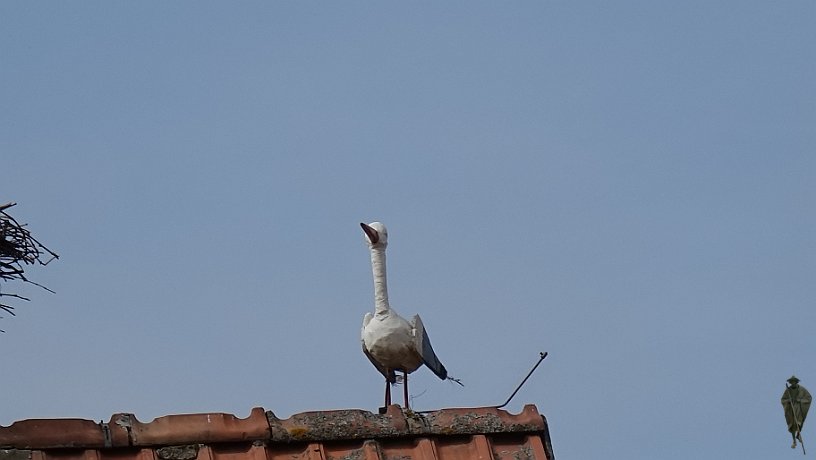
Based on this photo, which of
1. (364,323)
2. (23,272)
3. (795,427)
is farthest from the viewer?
(23,272)

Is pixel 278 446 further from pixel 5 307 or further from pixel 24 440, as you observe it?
pixel 5 307

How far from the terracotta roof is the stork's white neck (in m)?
2.21

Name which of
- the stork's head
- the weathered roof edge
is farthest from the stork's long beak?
the weathered roof edge

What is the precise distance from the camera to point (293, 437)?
5598 millimetres

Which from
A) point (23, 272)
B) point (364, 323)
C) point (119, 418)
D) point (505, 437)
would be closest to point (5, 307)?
point (23, 272)

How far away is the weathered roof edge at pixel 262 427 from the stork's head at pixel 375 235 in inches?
105

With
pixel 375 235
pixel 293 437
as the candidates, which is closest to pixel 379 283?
pixel 375 235

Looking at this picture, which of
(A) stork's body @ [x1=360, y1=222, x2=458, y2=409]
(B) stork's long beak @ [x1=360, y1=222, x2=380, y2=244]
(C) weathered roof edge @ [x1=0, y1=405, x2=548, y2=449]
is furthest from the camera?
(B) stork's long beak @ [x1=360, y1=222, x2=380, y2=244]

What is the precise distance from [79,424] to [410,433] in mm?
1236

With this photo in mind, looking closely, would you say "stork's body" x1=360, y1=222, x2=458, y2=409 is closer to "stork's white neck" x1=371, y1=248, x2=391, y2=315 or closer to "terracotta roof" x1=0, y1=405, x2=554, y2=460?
"stork's white neck" x1=371, y1=248, x2=391, y2=315

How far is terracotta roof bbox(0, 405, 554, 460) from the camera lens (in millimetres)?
5418

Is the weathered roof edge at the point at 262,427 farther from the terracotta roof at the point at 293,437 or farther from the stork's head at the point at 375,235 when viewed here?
the stork's head at the point at 375,235

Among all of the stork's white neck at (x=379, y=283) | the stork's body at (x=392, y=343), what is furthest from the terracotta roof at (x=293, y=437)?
the stork's white neck at (x=379, y=283)

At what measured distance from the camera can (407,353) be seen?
7867 millimetres
